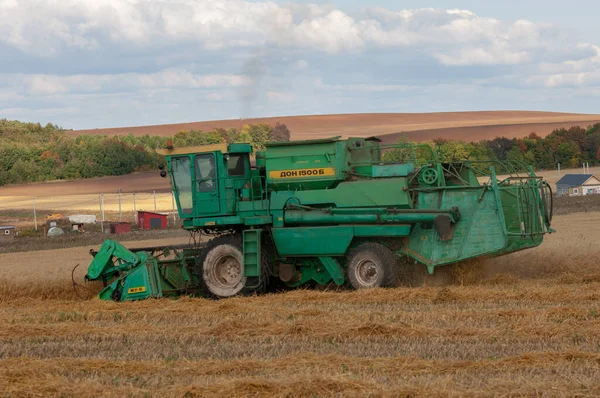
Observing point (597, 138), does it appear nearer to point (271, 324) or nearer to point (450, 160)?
point (450, 160)

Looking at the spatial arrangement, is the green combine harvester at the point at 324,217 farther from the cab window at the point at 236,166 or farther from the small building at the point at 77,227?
the small building at the point at 77,227

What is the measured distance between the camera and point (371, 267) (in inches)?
580

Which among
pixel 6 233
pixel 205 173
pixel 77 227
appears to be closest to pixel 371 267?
pixel 205 173

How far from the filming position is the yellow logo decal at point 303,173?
50.0 ft

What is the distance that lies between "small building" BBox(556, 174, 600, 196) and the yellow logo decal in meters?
38.7

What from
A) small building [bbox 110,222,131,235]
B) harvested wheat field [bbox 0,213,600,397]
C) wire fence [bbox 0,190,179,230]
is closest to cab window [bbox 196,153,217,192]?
harvested wheat field [bbox 0,213,600,397]

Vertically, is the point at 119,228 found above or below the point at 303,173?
below

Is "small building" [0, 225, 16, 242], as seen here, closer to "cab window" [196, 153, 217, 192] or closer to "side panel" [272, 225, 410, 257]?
"cab window" [196, 153, 217, 192]

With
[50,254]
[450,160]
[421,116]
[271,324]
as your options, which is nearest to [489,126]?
[421,116]

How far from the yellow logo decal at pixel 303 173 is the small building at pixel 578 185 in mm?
38676

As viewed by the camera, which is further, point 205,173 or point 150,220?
point 150,220

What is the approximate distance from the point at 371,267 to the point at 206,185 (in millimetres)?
3399

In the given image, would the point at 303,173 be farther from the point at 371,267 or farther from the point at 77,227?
the point at 77,227

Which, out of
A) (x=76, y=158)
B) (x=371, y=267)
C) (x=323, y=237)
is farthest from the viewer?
(x=76, y=158)
